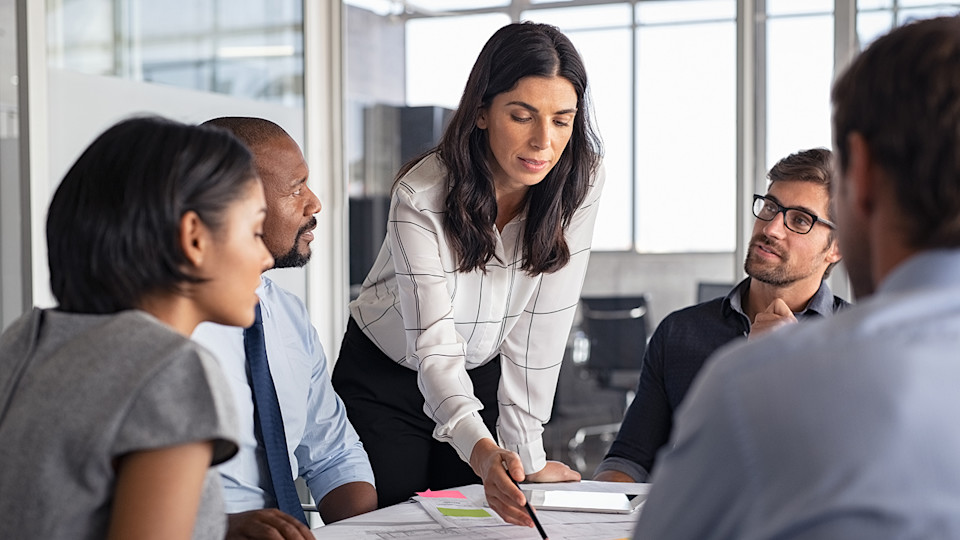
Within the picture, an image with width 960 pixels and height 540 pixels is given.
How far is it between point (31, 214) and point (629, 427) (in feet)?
6.07

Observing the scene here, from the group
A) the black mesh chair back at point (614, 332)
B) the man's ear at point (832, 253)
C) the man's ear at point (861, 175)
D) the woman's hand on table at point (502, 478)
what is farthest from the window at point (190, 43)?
the man's ear at point (861, 175)

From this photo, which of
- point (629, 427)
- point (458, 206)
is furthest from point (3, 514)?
point (629, 427)

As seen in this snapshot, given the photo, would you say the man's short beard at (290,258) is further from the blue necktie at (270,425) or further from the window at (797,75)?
the window at (797,75)

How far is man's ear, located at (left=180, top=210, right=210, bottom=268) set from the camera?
1.09 m

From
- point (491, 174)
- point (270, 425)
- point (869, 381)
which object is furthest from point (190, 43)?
point (869, 381)

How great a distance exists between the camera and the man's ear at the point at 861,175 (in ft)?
2.51

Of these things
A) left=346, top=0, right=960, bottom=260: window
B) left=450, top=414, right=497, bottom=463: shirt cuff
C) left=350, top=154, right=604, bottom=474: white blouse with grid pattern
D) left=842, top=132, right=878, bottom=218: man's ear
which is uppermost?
left=346, top=0, right=960, bottom=260: window

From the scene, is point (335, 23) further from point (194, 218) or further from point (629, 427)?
point (194, 218)

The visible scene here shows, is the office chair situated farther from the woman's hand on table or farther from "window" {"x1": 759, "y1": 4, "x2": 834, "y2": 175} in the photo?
the woman's hand on table

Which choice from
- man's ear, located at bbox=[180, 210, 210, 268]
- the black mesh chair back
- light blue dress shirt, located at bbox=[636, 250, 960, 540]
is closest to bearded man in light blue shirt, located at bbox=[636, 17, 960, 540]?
light blue dress shirt, located at bbox=[636, 250, 960, 540]

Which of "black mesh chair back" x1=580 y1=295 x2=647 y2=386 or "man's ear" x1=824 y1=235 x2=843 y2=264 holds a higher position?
"man's ear" x1=824 y1=235 x2=843 y2=264

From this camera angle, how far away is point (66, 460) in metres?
0.95

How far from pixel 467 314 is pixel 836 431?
1.61m

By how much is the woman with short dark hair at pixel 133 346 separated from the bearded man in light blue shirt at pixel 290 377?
25.0 inches
